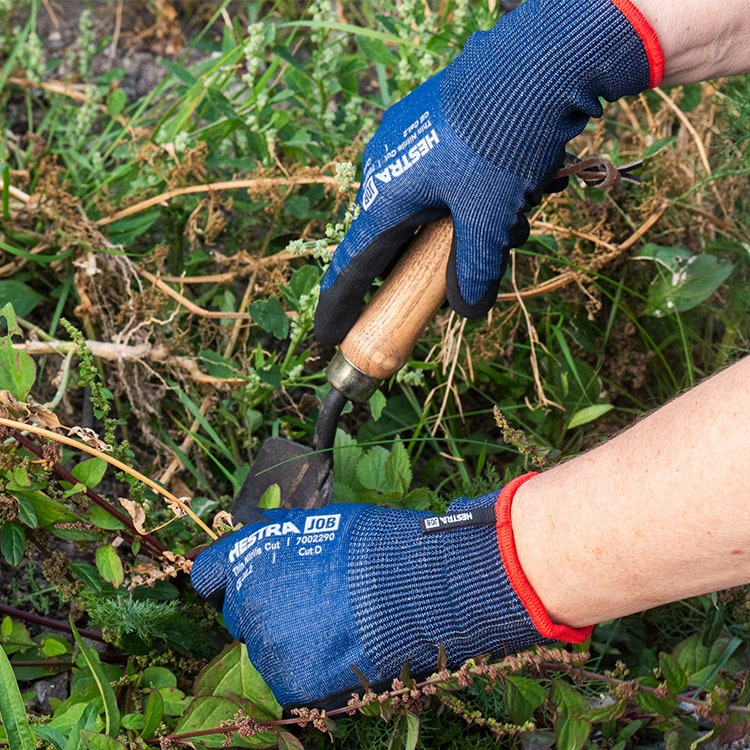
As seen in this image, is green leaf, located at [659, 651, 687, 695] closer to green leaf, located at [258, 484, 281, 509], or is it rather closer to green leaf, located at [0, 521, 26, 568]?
green leaf, located at [258, 484, 281, 509]

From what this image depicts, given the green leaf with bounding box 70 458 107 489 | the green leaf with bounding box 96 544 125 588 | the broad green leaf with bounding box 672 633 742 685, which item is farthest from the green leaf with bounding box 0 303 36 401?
the broad green leaf with bounding box 672 633 742 685

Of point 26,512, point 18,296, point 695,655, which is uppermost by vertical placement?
point 18,296

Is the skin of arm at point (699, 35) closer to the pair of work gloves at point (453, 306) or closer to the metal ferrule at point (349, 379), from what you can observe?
the pair of work gloves at point (453, 306)

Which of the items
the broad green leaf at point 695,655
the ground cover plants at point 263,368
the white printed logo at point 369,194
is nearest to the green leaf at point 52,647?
the ground cover plants at point 263,368

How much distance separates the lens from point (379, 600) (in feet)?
4.49

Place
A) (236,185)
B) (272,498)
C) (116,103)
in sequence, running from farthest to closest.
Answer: (116,103), (236,185), (272,498)

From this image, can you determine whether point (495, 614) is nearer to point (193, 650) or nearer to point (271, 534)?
point (271, 534)

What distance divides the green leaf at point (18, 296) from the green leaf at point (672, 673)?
1618 mm

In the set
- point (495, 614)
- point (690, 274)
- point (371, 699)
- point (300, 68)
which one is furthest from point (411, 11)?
point (371, 699)

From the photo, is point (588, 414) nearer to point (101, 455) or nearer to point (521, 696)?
point (521, 696)

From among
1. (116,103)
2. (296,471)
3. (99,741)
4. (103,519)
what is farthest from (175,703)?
(116,103)

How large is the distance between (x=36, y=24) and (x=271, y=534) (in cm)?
228

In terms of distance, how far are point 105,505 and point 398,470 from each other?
595 mm

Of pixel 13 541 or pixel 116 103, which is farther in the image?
pixel 116 103
